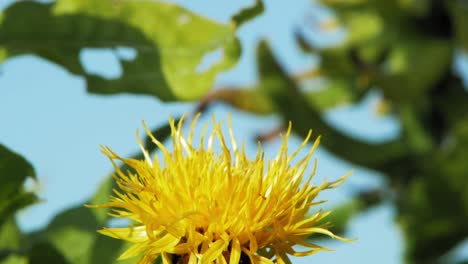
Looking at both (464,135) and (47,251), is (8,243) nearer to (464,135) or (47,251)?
(47,251)

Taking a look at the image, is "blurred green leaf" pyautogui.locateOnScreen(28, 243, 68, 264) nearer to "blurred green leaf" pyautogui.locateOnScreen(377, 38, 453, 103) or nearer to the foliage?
the foliage

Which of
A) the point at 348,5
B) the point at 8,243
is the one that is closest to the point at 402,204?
the point at 348,5

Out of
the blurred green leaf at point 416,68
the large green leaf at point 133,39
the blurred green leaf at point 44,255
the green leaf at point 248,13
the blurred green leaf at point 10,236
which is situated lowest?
the blurred green leaf at point 44,255

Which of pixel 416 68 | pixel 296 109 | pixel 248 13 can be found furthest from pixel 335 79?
pixel 248 13

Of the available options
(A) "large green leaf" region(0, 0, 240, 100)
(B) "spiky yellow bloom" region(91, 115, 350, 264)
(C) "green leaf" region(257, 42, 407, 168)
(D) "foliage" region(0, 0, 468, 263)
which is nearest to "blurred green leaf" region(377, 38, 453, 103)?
(D) "foliage" region(0, 0, 468, 263)

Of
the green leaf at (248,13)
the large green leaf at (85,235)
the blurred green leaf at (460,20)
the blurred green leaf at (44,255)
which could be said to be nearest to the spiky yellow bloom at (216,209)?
the large green leaf at (85,235)

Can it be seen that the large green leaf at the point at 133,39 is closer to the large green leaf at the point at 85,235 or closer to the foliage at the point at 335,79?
the foliage at the point at 335,79

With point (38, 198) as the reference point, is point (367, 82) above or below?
above
